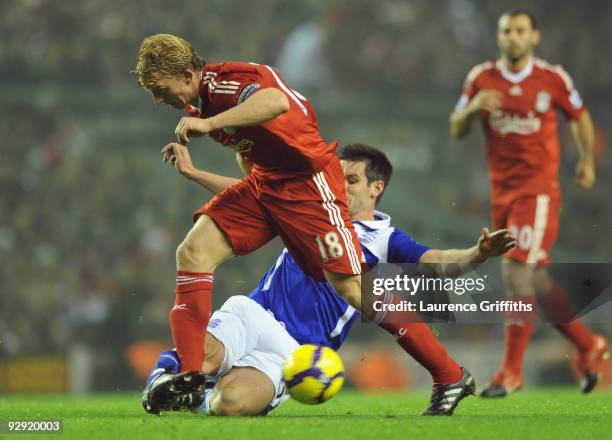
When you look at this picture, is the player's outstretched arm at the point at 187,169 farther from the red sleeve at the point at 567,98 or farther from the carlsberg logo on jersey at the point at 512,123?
the red sleeve at the point at 567,98

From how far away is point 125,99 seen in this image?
12383mm

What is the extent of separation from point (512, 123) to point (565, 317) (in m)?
1.34

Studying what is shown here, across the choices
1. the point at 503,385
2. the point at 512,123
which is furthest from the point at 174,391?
the point at 512,123

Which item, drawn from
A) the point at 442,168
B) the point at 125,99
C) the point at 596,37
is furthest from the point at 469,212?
the point at 125,99

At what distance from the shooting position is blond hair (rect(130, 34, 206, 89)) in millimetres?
4375

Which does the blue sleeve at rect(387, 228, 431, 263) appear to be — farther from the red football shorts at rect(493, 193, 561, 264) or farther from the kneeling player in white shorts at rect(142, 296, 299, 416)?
the red football shorts at rect(493, 193, 561, 264)

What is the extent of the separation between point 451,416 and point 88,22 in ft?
32.0

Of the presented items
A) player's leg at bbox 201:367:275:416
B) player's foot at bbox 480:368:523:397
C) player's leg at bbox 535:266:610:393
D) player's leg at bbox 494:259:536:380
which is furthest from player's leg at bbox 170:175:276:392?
player's leg at bbox 535:266:610:393

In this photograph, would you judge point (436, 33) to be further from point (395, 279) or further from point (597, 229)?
point (395, 279)

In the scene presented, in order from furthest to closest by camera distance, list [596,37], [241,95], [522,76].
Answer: [596,37]
[522,76]
[241,95]

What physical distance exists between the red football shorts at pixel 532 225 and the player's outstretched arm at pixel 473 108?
58 cm

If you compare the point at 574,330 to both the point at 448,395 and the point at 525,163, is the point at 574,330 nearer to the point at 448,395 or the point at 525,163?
the point at 525,163

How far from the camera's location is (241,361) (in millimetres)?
4805

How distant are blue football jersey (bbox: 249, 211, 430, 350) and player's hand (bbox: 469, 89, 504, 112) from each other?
213cm
